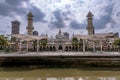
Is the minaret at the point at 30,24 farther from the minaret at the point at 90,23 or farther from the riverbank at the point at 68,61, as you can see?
the riverbank at the point at 68,61

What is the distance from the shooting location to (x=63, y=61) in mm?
29203

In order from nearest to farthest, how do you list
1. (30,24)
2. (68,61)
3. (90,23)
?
(68,61) < (30,24) < (90,23)

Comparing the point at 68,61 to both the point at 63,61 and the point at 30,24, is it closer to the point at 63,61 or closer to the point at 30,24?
the point at 63,61

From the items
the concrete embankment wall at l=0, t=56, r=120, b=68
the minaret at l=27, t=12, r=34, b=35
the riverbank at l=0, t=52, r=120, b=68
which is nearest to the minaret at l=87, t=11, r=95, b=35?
the minaret at l=27, t=12, r=34, b=35

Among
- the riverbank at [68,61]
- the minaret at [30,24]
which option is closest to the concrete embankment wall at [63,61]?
the riverbank at [68,61]

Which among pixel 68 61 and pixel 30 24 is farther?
pixel 30 24

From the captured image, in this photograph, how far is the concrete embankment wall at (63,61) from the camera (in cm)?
2838

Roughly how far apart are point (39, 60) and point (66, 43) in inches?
2185

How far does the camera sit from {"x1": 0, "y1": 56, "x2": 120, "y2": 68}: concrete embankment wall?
28375 mm

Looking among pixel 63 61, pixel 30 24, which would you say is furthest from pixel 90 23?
pixel 63 61

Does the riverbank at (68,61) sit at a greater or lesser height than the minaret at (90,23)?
lesser

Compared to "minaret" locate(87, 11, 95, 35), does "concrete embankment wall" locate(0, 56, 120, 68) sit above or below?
below

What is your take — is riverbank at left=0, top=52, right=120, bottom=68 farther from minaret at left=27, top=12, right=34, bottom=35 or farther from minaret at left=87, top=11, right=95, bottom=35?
minaret at left=87, top=11, right=95, bottom=35

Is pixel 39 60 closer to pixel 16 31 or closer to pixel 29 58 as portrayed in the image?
pixel 29 58
